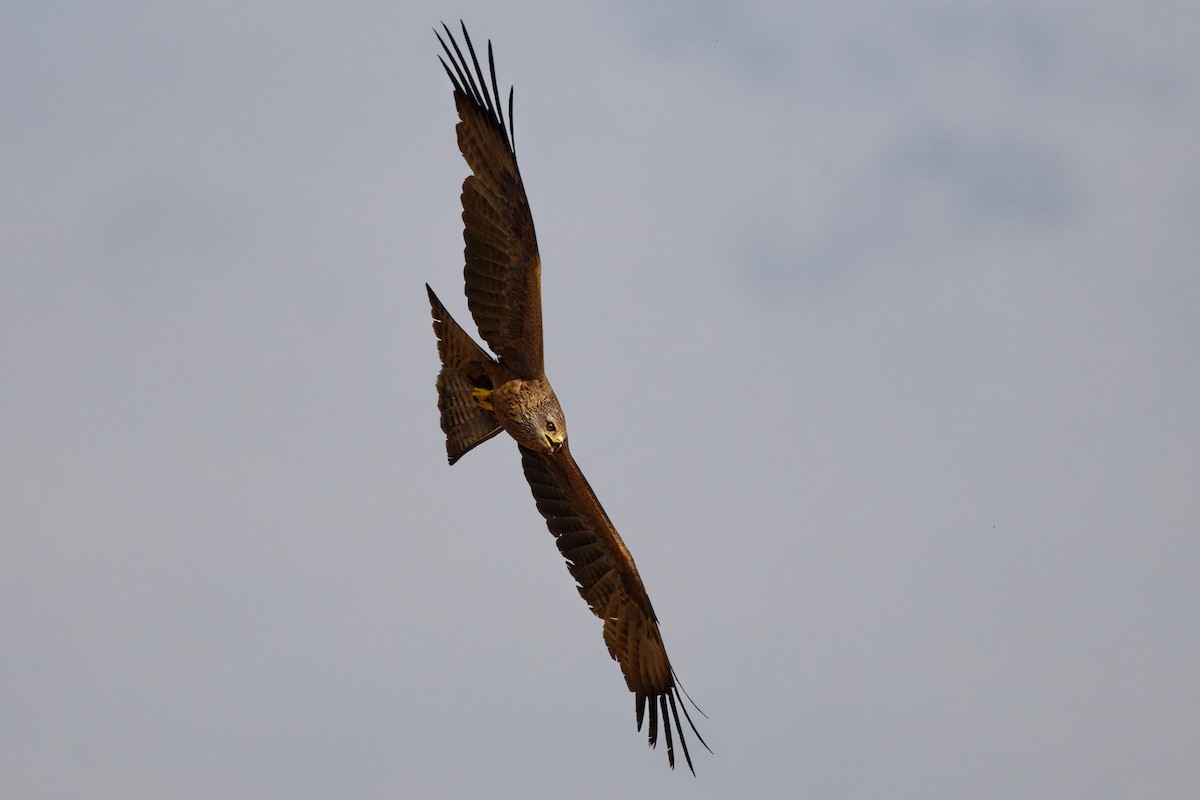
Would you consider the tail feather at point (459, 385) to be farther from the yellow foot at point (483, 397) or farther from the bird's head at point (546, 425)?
the bird's head at point (546, 425)

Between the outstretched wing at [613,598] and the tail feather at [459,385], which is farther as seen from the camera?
the outstretched wing at [613,598]

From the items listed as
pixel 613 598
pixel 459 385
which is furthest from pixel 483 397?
pixel 613 598

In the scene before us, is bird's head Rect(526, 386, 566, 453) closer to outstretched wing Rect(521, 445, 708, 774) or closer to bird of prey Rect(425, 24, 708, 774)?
bird of prey Rect(425, 24, 708, 774)

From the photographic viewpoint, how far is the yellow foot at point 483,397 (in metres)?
15.9

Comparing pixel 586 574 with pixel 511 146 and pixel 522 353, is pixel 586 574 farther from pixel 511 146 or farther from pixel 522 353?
pixel 511 146

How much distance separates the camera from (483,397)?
1595cm

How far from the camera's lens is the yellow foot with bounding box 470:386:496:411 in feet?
52.2

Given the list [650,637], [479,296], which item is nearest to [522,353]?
[479,296]

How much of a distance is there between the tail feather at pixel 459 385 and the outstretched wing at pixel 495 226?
45 cm

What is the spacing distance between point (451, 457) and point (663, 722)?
3.46 metres

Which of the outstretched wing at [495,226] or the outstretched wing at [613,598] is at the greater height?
the outstretched wing at [495,226]

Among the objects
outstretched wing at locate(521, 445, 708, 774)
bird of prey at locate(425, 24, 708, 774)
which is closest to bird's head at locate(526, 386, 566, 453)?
bird of prey at locate(425, 24, 708, 774)

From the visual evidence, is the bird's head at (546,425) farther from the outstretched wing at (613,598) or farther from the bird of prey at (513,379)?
the outstretched wing at (613,598)

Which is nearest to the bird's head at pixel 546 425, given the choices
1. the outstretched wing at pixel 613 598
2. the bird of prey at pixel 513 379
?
the bird of prey at pixel 513 379
